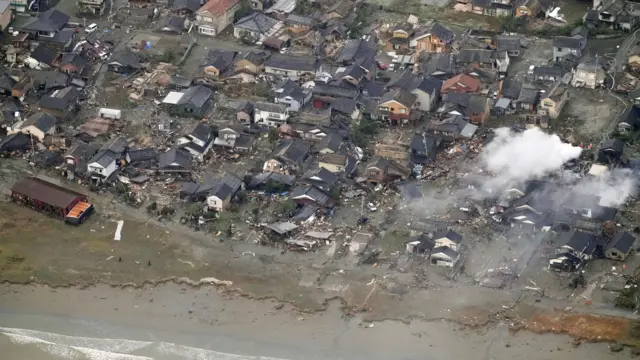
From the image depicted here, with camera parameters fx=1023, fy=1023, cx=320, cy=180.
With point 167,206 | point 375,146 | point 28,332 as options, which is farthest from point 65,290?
point 375,146

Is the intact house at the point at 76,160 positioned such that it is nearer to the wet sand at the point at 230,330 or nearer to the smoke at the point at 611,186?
the wet sand at the point at 230,330

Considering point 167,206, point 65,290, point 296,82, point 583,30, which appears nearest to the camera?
point 65,290

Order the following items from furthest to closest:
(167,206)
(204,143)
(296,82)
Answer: (296,82) → (204,143) → (167,206)

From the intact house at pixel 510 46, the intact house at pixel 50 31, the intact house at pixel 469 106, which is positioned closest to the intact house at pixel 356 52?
the intact house at pixel 469 106

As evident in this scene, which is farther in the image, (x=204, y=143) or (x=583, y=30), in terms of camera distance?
(x=583, y=30)

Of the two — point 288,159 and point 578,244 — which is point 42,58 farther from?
point 578,244

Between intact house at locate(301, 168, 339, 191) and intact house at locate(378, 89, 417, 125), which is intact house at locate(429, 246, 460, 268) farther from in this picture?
intact house at locate(378, 89, 417, 125)

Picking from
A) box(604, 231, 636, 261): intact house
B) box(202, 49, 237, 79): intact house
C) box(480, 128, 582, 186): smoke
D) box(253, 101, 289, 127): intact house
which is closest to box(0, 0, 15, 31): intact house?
box(202, 49, 237, 79): intact house

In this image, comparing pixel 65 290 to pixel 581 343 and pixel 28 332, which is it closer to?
pixel 28 332
